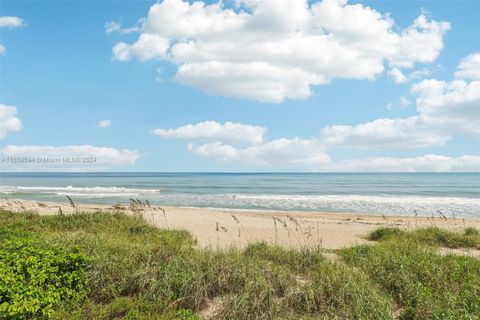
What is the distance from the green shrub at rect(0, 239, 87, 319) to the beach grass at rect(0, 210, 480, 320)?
0.02 metres

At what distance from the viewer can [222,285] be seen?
7.34 metres

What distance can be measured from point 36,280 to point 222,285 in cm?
336

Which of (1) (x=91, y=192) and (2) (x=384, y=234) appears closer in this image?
(2) (x=384, y=234)

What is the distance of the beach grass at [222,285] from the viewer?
6.29 metres

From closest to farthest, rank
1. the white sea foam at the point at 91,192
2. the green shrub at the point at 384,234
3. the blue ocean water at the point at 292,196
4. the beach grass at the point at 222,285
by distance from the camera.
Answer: the beach grass at the point at 222,285 < the green shrub at the point at 384,234 < the blue ocean water at the point at 292,196 < the white sea foam at the point at 91,192

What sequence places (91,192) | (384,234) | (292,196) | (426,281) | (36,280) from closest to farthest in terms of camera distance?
1. (36,280)
2. (426,281)
3. (384,234)
4. (292,196)
5. (91,192)

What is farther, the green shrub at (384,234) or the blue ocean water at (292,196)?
the blue ocean water at (292,196)

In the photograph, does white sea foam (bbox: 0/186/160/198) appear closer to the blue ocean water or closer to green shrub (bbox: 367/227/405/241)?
the blue ocean water

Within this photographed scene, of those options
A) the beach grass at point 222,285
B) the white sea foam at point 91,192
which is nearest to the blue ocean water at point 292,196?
the white sea foam at point 91,192

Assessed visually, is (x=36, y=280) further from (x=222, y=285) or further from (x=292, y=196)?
(x=292, y=196)

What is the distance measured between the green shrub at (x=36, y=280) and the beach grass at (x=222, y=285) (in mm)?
18

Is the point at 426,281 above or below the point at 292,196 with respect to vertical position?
above

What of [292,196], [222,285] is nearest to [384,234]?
[222,285]

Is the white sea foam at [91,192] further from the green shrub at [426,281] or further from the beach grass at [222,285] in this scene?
the green shrub at [426,281]
